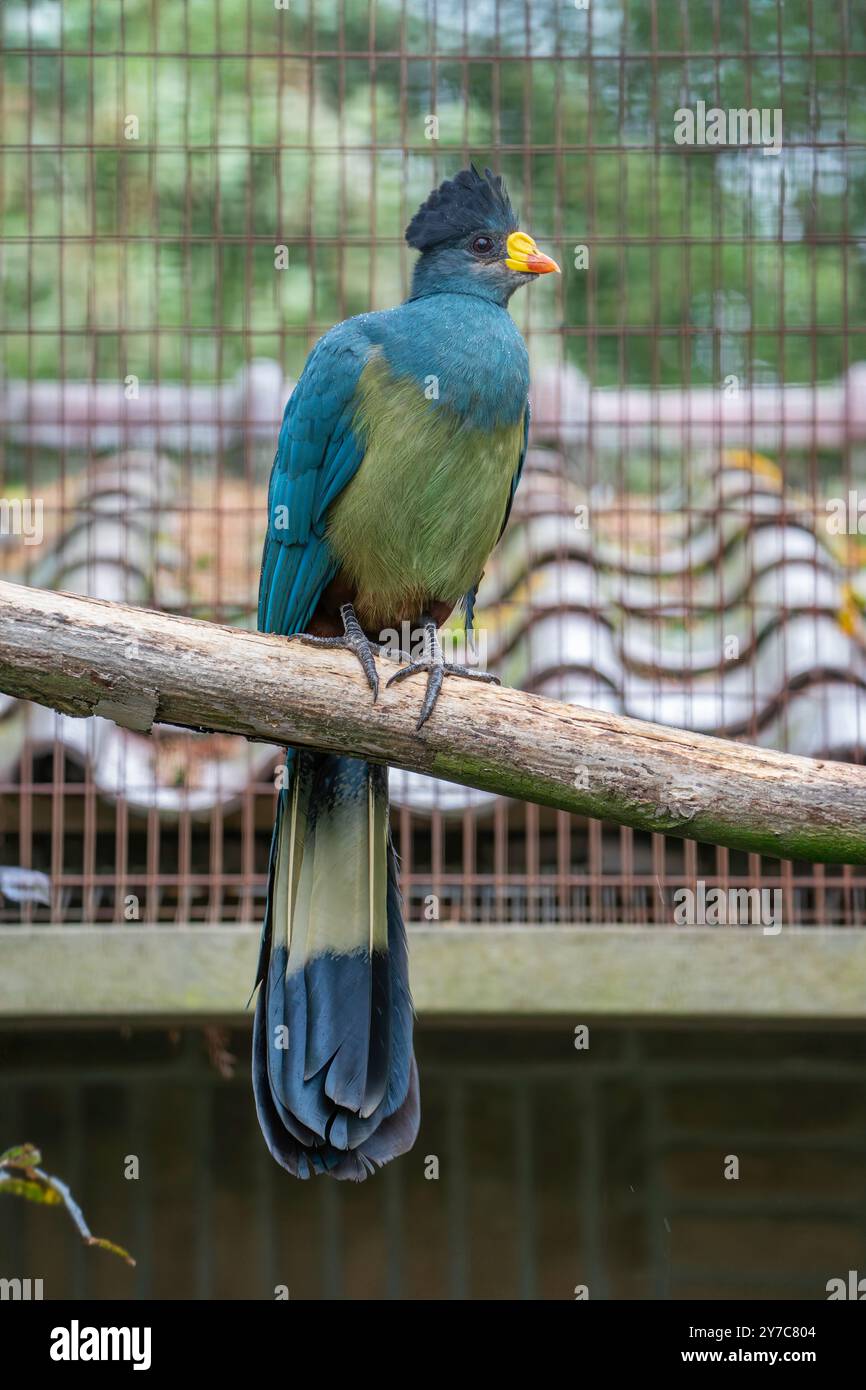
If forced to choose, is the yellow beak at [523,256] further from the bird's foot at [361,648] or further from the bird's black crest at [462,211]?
the bird's foot at [361,648]

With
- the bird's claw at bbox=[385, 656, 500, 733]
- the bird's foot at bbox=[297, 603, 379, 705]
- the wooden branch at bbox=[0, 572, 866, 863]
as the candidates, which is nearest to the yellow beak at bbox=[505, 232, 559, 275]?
the bird's foot at bbox=[297, 603, 379, 705]

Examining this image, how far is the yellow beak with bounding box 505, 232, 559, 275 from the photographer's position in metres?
3.64

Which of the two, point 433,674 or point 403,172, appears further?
point 403,172

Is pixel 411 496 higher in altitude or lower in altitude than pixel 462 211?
lower

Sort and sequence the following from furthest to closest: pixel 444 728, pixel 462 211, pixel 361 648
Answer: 1. pixel 462 211
2. pixel 361 648
3. pixel 444 728

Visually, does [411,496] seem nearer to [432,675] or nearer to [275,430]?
[432,675]

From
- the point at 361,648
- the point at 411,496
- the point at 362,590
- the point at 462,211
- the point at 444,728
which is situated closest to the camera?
the point at 444,728

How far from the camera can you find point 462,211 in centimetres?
363

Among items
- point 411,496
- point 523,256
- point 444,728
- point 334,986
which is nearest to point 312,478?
point 411,496

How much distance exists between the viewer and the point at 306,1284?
14.9 ft

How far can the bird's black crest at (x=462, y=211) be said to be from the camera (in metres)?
3.63

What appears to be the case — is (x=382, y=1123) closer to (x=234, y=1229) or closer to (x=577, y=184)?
(x=234, y=1229)

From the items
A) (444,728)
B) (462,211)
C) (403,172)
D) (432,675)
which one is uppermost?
(403,172)

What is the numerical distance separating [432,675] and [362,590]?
657mm
